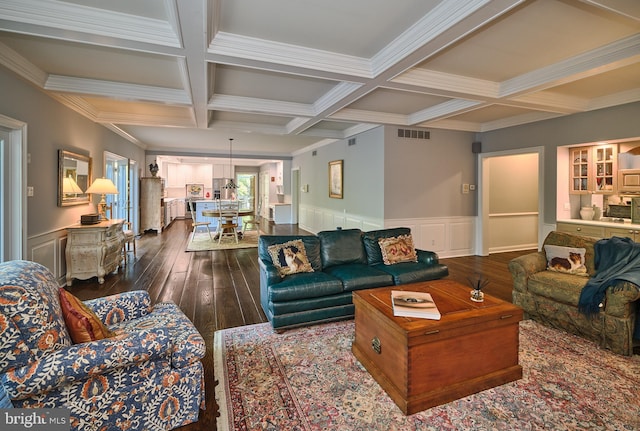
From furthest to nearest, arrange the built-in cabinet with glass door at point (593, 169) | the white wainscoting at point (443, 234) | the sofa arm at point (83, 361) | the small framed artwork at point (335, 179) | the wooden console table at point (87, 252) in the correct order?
the small framed artwork at point (335, 179)
the white wainscoting at point (443, 234)
the built-in cabinet with glass door at point (593, 169)
the wooden console table at point (87, 252)
the sofa arm at point (83, 361)

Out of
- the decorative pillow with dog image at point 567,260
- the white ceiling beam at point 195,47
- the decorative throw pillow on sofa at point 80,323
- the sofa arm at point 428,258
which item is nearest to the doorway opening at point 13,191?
the white ceiling beam at point 195,47

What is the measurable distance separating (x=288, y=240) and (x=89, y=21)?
2490mm

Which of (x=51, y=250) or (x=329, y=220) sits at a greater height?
(x=329, y=220)

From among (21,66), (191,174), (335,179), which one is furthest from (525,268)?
(191,174)

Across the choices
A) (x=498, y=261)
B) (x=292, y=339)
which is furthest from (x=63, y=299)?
(x=498, y=261)

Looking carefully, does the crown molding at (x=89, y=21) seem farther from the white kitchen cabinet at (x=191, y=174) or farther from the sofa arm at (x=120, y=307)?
the white kitchen cabinet at (x=191, y=174)

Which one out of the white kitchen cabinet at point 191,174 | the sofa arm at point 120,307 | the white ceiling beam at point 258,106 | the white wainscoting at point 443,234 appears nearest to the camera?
the sofa arm at point 120,307

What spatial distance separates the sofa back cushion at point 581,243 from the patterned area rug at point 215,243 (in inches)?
219

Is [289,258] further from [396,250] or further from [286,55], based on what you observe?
[286,55]

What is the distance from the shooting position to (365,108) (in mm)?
5094

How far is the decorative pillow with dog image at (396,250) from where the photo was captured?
3623 mm

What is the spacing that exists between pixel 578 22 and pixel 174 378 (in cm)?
391

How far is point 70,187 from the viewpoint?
14.5 ft

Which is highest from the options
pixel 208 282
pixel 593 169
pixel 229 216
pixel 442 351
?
pixel 593 169
